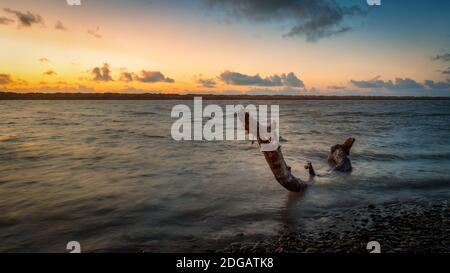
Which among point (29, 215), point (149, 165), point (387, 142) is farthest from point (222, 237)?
point (387, 142)

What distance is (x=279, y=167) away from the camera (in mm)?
10414

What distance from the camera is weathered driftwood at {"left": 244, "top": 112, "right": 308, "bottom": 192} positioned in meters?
9.35

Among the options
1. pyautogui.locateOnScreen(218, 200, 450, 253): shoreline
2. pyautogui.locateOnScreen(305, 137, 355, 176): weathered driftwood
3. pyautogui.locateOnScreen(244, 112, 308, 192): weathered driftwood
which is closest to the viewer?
pyautogui.locateOnScreen(218, 200, 450, 253): shoreline

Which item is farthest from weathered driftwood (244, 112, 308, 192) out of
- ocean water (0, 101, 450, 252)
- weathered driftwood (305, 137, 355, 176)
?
weathered driftwood (305, 137, 355, 176)

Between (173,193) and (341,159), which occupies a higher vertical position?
(341,159)

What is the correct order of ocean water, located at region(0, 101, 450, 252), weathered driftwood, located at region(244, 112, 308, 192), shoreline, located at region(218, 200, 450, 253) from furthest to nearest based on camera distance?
→ weathered driftwood, located at region(244, 112, 308, 192), ocean water, located at region(0, 101, 450, 252), shoreline, located at region(218, 200, 450, 253)

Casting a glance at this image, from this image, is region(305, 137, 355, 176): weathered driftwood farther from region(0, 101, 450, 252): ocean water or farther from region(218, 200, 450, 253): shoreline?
region(218, 200, 450, 253): shoreline

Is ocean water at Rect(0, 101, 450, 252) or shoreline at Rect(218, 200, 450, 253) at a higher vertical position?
shoreline at Rect(218, 200, 450, 253)

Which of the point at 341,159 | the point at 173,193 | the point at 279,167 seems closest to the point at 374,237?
the point at 279,167

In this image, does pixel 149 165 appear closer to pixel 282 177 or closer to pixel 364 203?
pixel 282 177

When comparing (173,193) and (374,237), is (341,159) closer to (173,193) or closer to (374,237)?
(173,193)

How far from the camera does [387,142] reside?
2538cm

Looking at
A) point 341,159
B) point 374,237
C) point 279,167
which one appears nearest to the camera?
point 374,237

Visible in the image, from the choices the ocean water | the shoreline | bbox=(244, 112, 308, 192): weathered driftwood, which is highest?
bbox=(244, 112, 308, 192): weathered driftwood
